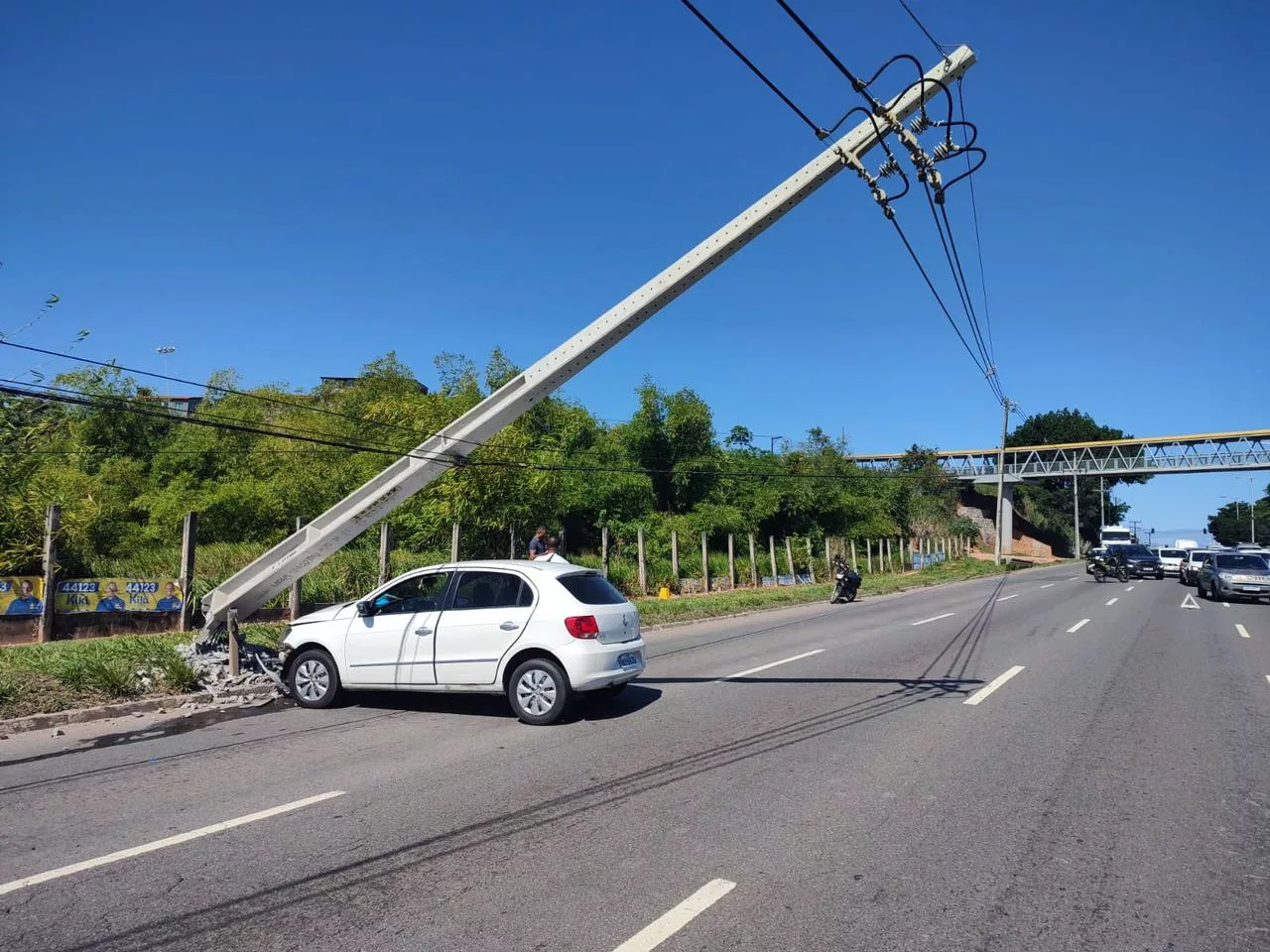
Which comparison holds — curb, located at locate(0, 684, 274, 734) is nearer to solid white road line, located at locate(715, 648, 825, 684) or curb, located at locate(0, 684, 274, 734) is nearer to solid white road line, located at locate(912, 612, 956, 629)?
solid white road line, located at locate(715, 648, 825, 684)

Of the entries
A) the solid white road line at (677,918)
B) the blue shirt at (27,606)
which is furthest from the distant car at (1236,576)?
the blue shirt at (27,606)

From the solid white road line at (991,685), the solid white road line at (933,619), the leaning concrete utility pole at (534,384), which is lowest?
the solid white road line at (933,619)

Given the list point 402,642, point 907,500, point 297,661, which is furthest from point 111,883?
point 907,500

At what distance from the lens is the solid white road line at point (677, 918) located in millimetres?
3645

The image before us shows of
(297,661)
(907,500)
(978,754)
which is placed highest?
(907,500)

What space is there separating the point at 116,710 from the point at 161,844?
4.82m

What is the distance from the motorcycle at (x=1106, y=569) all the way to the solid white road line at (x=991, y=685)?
1194 inches

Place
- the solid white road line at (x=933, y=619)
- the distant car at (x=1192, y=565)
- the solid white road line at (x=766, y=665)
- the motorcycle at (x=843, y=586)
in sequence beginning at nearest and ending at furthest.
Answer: the solid white road line at (x=766, y=665)
the solid white road line at (x=933, y=619)
the motorcycle at (x=843, y=586)
the distant car at (x=1192, y=565)

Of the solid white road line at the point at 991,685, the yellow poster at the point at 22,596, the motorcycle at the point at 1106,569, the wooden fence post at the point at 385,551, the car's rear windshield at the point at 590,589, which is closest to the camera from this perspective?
the car's rear windshield at the point at 590,589

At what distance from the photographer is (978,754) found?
22.6 ft

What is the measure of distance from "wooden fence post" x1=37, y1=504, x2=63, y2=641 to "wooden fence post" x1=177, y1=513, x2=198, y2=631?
6.26 ft

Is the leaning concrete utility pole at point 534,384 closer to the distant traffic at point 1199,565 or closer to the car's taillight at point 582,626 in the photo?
the car's taillight at point 582,626

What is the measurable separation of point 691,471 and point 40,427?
2225 centimetres

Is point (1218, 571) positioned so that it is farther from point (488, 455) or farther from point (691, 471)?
point (488, 455)
